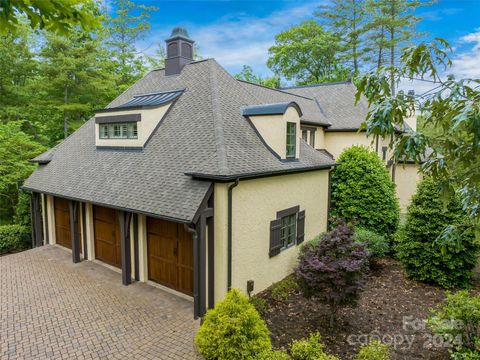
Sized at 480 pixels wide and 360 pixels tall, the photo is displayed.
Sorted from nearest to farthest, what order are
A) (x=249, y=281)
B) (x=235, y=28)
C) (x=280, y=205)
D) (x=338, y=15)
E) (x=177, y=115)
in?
1. (x=249, y=281)
2. (x=280, y=205)
3. (x=177, y=115)
4. (x=235, y=28)
5. (x=338, y=15)

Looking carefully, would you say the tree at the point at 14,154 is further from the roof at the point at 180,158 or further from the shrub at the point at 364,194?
the shrub at the point at 364,194

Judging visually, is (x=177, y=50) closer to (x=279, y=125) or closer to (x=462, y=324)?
(x=279, y=125)

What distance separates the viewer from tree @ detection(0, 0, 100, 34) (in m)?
3.29

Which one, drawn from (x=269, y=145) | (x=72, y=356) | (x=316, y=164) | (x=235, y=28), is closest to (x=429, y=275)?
(x=316, y=164)

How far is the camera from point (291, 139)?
11.3 m

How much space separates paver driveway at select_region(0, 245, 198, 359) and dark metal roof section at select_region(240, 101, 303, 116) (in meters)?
6.53

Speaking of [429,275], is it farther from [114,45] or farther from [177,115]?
[114,45]

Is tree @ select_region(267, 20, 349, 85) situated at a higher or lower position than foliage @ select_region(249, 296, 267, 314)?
higher

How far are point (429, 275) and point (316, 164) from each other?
5.33 m

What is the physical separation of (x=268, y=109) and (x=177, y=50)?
6279 millimetres

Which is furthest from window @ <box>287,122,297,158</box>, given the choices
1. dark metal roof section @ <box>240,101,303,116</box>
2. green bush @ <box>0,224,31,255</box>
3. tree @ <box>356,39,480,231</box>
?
green bush @ <box>0,224,31,255</box>

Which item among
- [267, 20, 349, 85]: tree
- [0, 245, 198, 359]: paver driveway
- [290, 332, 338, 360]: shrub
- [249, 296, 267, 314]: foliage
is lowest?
[0, 245, 198, 359]: paver driveway

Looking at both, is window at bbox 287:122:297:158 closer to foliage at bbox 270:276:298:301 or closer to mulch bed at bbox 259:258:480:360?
foliage at bbox 270:276:298:301

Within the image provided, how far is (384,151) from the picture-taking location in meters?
18.4
